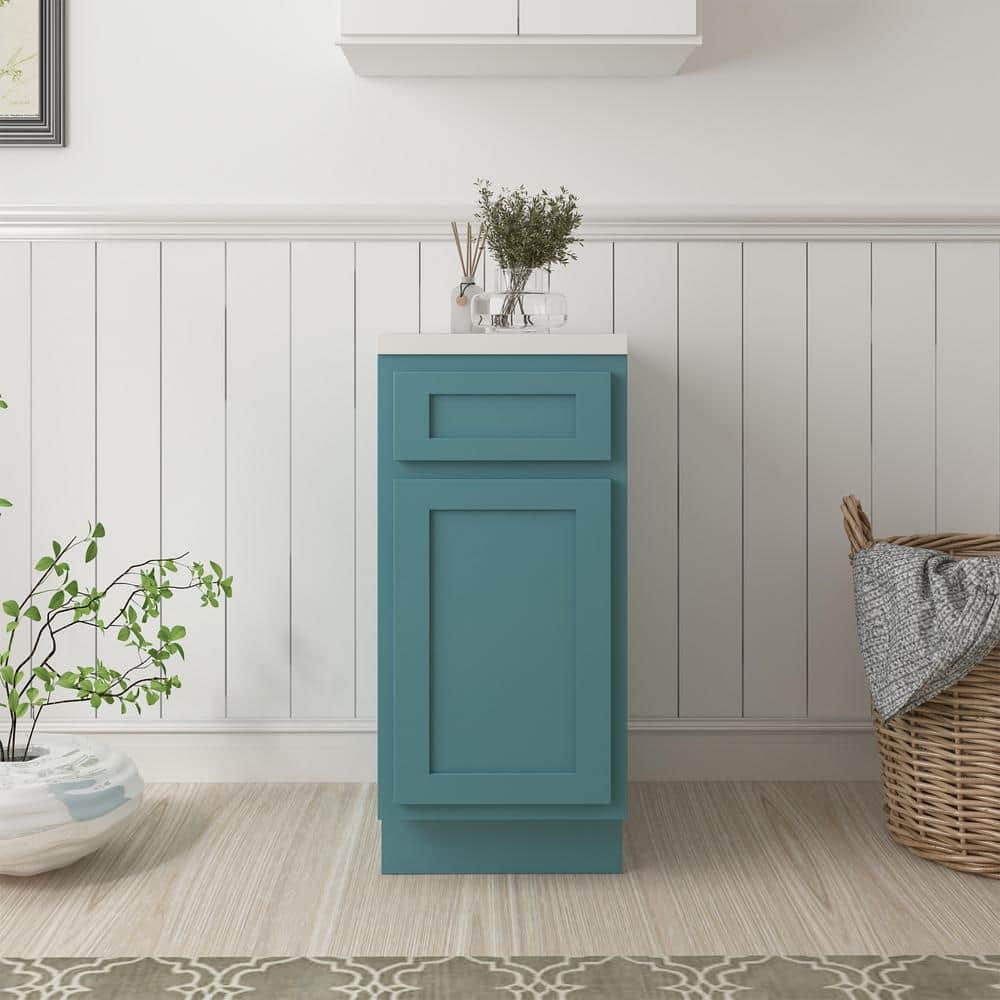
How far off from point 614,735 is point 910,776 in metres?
0.49

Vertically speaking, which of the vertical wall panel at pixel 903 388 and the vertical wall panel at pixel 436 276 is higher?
the vertical wall panel at pixel 436 276

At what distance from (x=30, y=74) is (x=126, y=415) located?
26.2 inches

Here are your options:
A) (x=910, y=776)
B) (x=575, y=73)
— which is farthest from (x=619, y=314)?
(x=910, y=776)

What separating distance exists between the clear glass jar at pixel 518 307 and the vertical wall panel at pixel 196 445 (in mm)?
602

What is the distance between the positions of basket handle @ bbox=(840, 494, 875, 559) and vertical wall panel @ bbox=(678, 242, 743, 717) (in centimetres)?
33

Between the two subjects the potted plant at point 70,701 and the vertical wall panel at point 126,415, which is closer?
the potted plant at point 70,701

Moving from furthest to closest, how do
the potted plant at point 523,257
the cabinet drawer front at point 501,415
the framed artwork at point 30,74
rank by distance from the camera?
the framed artwork at point 30,74, the potted plant at point 523,257, the cabinet drawer front at point 501,415

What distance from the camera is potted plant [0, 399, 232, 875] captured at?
1438mm

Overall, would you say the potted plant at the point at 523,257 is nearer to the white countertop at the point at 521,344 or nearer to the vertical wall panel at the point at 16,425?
the white countertop at the point at 521,344

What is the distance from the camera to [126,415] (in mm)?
1928

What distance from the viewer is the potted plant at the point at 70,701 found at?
4.72 feet

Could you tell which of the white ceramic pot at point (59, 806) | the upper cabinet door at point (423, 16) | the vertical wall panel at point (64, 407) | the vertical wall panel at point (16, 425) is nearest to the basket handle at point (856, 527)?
the upper cabinet door at point (423, 16)

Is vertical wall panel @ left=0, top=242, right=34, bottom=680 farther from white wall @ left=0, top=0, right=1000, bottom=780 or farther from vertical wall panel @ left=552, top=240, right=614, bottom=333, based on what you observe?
vertical wall panel @ left=552, top=240, right=614, bottom=333

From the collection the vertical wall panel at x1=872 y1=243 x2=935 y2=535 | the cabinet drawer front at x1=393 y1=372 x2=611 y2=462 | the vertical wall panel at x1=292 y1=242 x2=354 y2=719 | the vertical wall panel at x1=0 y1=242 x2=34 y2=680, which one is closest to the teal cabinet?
the cabinet drawer front at x1=393 y1=372 x2=611 y2=462
